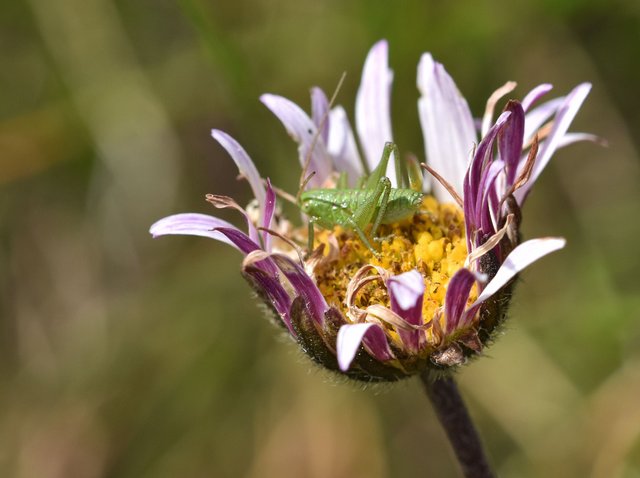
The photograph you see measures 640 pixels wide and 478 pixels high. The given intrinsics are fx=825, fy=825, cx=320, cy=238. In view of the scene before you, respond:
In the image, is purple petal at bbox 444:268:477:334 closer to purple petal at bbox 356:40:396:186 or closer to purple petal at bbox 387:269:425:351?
purple petal at bbox 387:269:425:351

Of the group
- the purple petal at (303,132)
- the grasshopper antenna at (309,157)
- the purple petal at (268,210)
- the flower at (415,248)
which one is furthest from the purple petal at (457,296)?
the purple petal at (303,132)

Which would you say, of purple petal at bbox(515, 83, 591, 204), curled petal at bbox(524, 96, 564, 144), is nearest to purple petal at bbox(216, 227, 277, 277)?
purple petal at bbox(515, 83, 591, 204)

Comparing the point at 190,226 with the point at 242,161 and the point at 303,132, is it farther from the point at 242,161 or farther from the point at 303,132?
the point at 303,132

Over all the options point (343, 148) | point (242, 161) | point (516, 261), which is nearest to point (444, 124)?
point (343, 148)

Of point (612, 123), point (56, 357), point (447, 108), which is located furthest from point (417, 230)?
point (56, 357)

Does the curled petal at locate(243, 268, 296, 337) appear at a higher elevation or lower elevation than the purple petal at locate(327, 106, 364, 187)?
lower

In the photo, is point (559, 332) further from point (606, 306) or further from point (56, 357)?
point (56, 357)

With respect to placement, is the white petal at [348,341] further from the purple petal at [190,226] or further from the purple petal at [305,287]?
the purple petal at [190,226]
